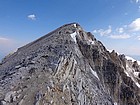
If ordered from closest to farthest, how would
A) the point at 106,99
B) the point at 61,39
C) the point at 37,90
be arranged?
the point at 37,90 < the point at 106,99 < the point at 61,39

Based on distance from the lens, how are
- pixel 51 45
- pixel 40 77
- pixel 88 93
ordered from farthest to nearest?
→ pixel 51 45 < pixel 88 93 < pixel 40 77

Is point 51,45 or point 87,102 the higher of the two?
point 51,45

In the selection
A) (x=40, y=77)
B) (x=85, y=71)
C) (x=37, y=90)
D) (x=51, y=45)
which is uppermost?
(x=51, y=45)

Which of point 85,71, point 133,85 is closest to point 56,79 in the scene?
point 85,71

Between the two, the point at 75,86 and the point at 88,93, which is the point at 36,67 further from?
the point at 88,93

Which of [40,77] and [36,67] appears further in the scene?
[36,67]

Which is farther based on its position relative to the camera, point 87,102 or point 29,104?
point 87,102

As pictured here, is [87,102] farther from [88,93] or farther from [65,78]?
[65,78]

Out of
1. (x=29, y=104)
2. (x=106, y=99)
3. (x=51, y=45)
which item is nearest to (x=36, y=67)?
(x=29, y=104)

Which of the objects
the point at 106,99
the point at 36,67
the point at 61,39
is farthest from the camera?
the point at 61,39

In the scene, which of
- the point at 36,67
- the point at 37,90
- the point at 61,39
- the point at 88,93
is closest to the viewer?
the point at 37,90
